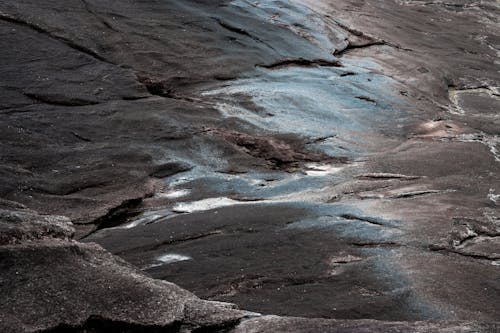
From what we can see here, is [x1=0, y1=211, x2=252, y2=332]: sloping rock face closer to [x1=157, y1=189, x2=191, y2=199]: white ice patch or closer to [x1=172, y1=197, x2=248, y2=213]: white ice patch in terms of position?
[x1=172, y1=197, x2=248, y2=213]: white ice patch

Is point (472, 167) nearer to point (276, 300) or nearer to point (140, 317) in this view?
point (276, 300)

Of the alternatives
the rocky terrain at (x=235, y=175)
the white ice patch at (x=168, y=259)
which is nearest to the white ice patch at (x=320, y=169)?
the rocky terrain at (x=235, y=175)

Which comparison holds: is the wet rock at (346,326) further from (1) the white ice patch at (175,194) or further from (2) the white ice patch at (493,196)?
(2) the white ice patch at (493,196)

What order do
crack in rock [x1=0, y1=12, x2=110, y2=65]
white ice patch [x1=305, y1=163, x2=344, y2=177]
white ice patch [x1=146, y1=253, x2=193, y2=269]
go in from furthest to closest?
1. crack in rock [x1=0, y1=12, x2=110, y2=65]
2. white ice patch [x1=305, y1=163, x2=344, y2=177]
3. white ice patch [x1=146, y1=253, x2=193, y2=269]

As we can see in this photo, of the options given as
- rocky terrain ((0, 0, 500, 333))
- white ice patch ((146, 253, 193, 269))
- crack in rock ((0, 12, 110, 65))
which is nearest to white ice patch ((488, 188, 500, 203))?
rocky terrain ((0, 0, 500, 333))

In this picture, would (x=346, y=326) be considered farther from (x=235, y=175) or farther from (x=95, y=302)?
(x=235, y=175)
